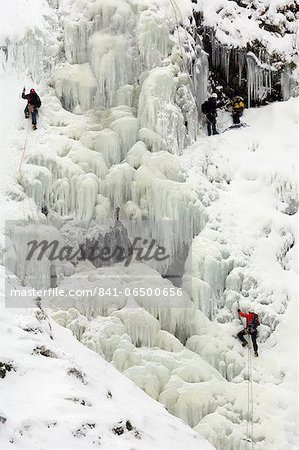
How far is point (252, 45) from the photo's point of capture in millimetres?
14391

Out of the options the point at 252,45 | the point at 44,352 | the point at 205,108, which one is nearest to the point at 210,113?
the point at 205,108

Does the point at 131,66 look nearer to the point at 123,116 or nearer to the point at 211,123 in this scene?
the point at 123,116

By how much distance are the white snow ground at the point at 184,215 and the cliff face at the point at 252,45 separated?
72 cm

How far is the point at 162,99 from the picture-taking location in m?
12.5

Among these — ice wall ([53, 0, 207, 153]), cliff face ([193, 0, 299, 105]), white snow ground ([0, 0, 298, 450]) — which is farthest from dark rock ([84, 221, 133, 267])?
cliff face ([193, 0, 299, 105])

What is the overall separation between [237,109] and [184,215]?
3.63 metres

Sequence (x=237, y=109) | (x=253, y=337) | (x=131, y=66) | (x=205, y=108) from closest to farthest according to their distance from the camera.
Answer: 1. (x=253, y=337)
2. (x=131, y=66)
3. (x=205, y=108)
4. (x=237, y=109)

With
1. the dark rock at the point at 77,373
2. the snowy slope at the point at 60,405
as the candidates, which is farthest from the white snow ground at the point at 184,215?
the dark rock at the point at 77,373

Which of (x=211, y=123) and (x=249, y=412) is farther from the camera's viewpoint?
(x=211, y=123)

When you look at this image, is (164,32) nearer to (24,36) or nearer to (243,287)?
(24,36)

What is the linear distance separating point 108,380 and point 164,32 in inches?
320

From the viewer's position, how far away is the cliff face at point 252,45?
1438cm

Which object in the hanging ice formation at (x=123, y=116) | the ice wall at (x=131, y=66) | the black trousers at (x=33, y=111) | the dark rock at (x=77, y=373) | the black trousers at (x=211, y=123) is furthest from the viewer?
the black trousers at (x=211, y=123)

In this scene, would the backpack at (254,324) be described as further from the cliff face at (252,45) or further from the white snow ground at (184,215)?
the cliff face at (252,45)
